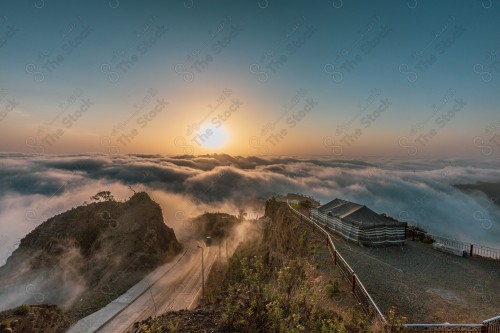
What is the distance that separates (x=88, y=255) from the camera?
5447 centimetres

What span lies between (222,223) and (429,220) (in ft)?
300

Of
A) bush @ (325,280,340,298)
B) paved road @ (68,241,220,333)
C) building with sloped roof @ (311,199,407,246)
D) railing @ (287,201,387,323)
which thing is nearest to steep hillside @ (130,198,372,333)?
bush @ (325,280,340,298)

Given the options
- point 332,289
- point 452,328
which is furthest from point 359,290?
point 452,328

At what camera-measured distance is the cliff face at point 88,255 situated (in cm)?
4481

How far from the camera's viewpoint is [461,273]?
1728cm

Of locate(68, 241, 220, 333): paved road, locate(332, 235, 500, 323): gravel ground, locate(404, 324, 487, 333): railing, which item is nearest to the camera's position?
locate(404, 324, 487, 333): railing

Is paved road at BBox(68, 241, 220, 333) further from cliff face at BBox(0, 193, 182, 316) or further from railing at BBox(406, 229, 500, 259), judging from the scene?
railing at BBox(406, 229, 500, 259)

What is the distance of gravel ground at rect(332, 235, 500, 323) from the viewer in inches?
491

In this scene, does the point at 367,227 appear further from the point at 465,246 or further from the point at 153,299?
the point at 153,299

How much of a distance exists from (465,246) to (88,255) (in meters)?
57.4

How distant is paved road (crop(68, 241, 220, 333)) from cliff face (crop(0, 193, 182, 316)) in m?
2.46

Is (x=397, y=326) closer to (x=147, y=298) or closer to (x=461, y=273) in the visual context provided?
(x=461, y=273)

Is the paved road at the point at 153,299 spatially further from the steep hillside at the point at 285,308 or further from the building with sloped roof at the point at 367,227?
the building with sloped roof at the point at 367,227

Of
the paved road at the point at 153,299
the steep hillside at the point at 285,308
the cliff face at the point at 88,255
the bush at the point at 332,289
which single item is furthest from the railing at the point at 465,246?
the cliff face at the point at 88,255
